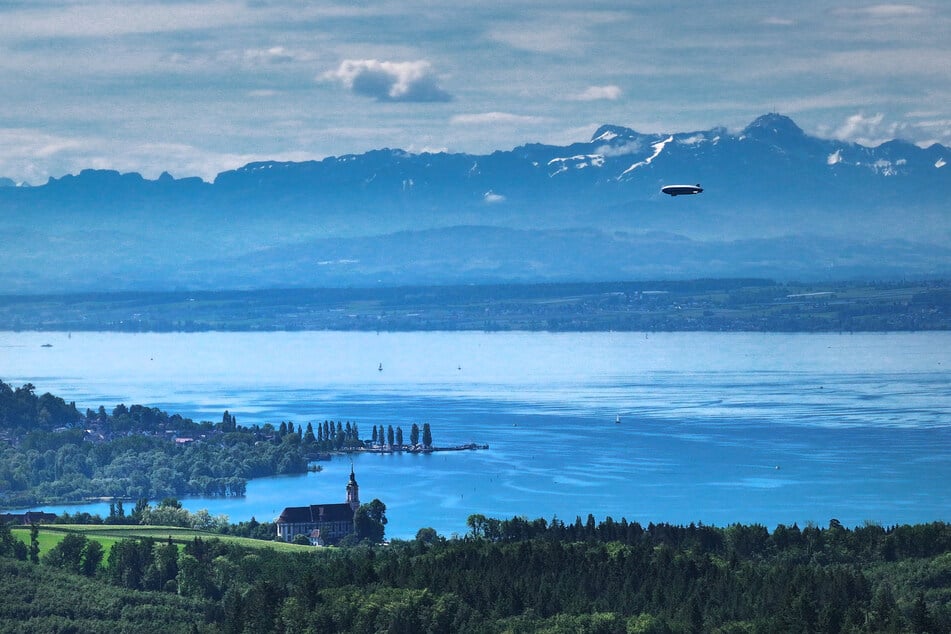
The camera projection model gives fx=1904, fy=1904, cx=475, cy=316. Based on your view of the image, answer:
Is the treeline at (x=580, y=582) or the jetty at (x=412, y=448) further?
the jetty at (x=412, y=448)

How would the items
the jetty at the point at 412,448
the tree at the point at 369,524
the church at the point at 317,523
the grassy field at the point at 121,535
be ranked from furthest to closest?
the jetty at the point at 412,448 → the church at the point at 317,523 → the tree at the point at 369,524 → the grassy field at the point at 121,535

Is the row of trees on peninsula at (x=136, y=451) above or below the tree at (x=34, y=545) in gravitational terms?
above

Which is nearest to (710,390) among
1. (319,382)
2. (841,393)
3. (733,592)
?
(841,393)

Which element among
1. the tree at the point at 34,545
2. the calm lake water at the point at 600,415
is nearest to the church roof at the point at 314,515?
the calm lake water at the point at 600,415

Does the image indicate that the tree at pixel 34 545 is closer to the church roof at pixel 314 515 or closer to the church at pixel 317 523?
the church at pixel 317 523

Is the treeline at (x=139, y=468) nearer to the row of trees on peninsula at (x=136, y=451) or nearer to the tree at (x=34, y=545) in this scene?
the row of trees on peninsula at (x=136, y=451)

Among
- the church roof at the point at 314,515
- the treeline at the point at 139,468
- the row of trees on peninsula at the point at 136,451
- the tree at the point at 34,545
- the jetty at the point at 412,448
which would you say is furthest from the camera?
the jetty at the point at 412,448

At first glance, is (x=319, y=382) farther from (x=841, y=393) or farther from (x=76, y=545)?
(x=76, y=545)

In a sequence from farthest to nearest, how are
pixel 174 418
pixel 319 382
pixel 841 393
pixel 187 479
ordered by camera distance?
pixel 319 382
pixel 841 393
pixel 174 418
pixel 187 479
